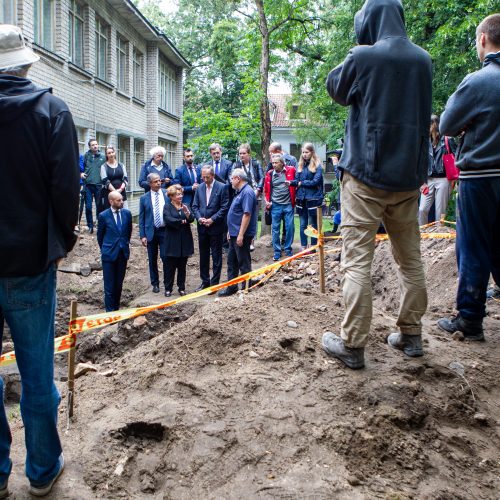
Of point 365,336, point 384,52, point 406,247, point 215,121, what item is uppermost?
point 215,121

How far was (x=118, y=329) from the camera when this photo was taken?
7590 millimetres

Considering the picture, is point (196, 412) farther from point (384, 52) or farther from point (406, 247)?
point (384, 52)

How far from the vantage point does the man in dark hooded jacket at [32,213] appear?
2.78m

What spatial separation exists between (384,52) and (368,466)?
2517 mm

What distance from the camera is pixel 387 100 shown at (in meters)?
3.80

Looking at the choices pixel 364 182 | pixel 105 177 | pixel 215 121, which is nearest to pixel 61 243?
pixel 364 182

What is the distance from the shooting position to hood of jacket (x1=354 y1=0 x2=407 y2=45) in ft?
12.8

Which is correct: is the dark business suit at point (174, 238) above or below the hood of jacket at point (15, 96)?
below

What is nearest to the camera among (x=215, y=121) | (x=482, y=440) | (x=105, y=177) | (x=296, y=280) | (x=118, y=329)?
(x=482, y=440)

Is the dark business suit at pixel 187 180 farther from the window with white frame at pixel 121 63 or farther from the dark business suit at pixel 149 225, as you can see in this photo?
the window with white frame at pixel 121 63

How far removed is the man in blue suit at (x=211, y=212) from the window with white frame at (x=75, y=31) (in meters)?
9.93

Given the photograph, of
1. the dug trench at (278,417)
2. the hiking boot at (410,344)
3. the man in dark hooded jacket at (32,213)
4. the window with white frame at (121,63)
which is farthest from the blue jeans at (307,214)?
the window with white frame at (121,63)

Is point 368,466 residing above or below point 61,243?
below

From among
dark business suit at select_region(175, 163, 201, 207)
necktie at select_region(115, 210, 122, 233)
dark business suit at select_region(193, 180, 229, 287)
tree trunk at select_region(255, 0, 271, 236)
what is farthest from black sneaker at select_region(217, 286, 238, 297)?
tree trunk at select_region(255, 0, 271, 236)
